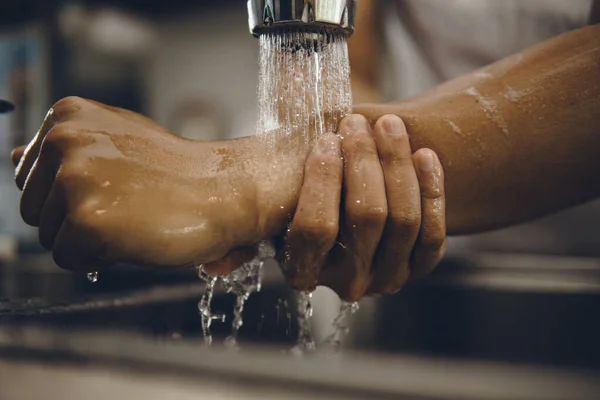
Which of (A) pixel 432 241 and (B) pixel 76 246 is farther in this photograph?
(A) pixel 432 241

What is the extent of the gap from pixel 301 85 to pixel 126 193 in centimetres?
21

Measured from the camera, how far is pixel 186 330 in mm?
1132

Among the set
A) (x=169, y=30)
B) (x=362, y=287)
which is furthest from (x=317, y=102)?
(x=169, y=30)

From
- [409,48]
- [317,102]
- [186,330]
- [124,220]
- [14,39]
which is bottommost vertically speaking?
[186,330]

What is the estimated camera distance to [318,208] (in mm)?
553

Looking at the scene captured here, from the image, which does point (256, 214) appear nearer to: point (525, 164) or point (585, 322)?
point (525, 164)

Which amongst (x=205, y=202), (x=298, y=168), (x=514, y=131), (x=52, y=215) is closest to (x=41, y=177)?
(x=52, y=215)

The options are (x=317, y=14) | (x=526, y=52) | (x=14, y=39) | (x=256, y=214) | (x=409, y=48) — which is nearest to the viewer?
(x=317, y=14)

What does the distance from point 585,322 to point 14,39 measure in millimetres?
3091

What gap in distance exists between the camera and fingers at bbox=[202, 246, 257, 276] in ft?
1.92

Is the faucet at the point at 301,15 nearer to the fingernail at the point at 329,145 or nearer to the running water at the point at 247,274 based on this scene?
the fingernail at the point at 329,145

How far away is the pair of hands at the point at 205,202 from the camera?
1.59ft

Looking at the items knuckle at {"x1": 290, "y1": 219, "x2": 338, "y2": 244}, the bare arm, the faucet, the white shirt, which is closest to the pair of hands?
knuckle at {"x1": 290, "y1": 219, "x2": 338, "y2": 244}

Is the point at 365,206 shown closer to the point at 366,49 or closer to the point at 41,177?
the point at 41,177
